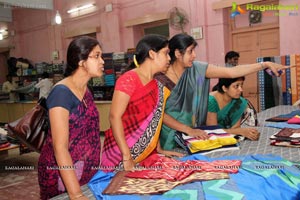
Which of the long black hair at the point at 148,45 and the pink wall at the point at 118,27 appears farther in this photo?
the pink wall at the point at 118,27

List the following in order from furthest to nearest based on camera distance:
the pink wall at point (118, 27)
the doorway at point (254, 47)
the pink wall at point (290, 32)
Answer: the pink wall at point (118, 27)
the doorway at point (254, 47)
the pink wall at point (290, 32)

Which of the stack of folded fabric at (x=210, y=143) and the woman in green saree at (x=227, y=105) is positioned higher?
the woman in green saree at (x=227, y=105)

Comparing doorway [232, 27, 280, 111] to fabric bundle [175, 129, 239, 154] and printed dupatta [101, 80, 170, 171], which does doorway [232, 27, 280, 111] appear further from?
printed dupatta [101, 80, 170, 171]

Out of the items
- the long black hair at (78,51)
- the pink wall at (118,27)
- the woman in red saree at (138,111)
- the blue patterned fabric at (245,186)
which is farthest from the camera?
the pink wall at (118,27)

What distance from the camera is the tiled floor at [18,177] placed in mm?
3612

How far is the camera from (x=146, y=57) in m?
1.80

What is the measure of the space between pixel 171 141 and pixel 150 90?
1.71 ft

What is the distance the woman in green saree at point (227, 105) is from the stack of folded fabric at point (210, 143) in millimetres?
332

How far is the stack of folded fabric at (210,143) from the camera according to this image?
204 cm

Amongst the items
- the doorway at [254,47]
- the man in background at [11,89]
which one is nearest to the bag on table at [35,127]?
the doorway at [254,47]

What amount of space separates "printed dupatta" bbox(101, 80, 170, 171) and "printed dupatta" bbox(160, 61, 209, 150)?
1.08ft

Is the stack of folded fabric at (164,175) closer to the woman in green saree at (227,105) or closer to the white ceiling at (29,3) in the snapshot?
the woman in green saree at (227,105)

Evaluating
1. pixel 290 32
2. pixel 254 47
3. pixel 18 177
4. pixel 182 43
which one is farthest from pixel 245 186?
pixel 254 47

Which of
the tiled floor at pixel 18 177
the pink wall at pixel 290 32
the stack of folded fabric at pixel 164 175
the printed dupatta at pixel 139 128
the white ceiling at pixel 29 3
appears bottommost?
the tiled floor at pixel 18 177
